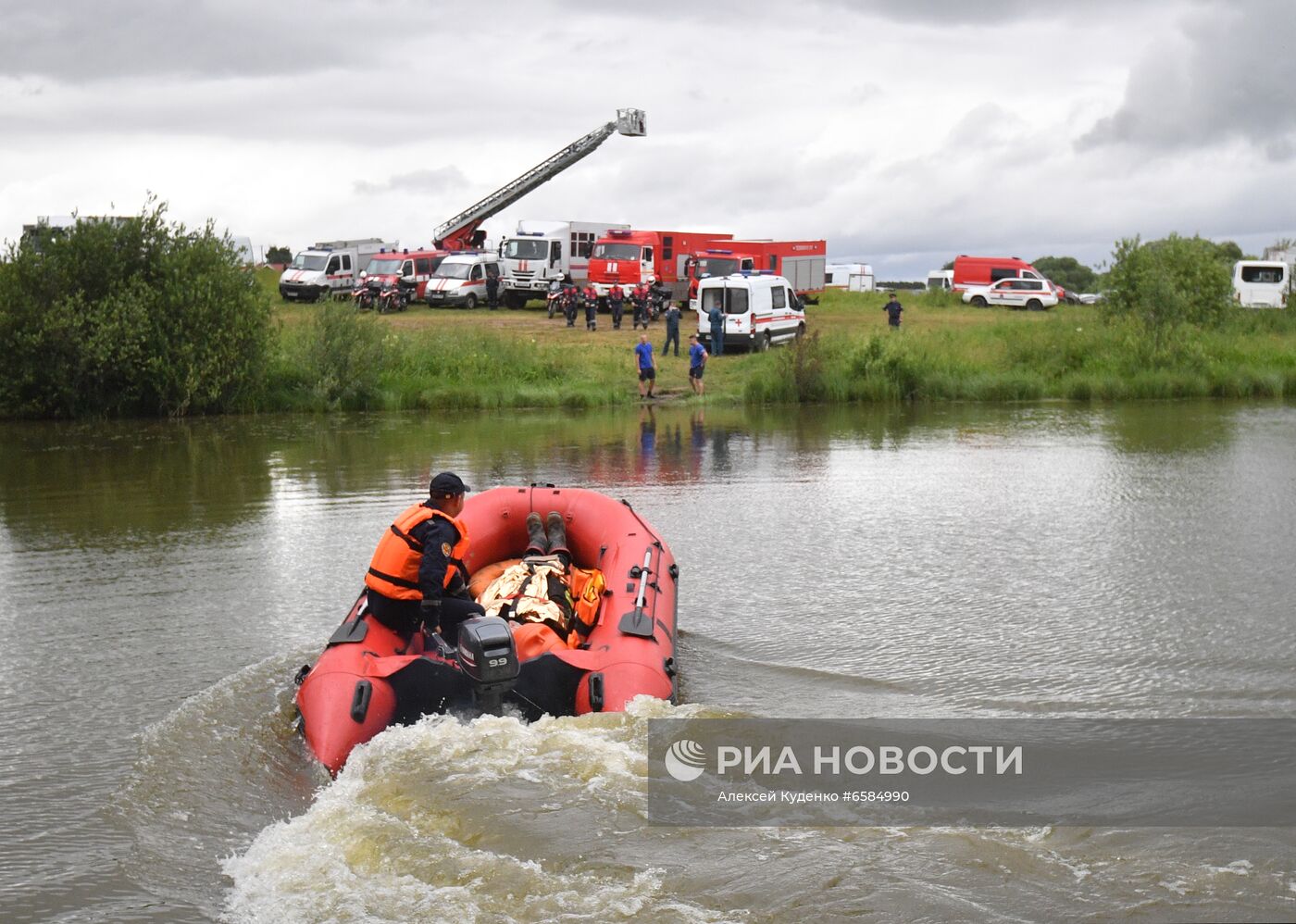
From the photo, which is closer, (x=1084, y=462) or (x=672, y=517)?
(x=672, y=517)

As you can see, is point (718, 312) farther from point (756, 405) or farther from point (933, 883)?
point (933, 883)

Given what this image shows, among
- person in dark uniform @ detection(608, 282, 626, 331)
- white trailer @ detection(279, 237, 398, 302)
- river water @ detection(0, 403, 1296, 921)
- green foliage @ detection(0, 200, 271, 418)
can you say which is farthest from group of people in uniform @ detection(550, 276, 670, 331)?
river water @ detection(0, 403, 1296, 921)

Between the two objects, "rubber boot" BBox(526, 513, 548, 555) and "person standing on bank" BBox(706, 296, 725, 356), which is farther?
"person standing on bank" BBox(706, 296, 725, 356)

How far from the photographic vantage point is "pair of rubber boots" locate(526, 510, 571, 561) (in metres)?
9.96

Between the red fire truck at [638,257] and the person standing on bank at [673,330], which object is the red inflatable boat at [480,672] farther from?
the red fire truck at [638,257]

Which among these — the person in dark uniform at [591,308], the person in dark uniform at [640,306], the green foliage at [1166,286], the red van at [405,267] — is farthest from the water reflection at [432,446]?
the red van at [405,267]

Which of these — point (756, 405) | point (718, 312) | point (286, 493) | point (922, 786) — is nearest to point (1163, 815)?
point (922, 786)

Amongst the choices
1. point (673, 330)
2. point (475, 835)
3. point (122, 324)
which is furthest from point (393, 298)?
point (475, 835)

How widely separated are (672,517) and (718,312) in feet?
55.1

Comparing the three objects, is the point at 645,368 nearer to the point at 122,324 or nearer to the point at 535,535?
the point at 122,324

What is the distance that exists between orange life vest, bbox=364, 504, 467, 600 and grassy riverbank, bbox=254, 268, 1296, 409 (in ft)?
63.3

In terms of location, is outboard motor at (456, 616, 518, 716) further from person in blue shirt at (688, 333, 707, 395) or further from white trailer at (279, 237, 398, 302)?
white trailer at (279, 237, 398, 302)

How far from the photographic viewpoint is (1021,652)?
9.56 meters

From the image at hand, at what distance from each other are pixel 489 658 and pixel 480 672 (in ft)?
0.30
